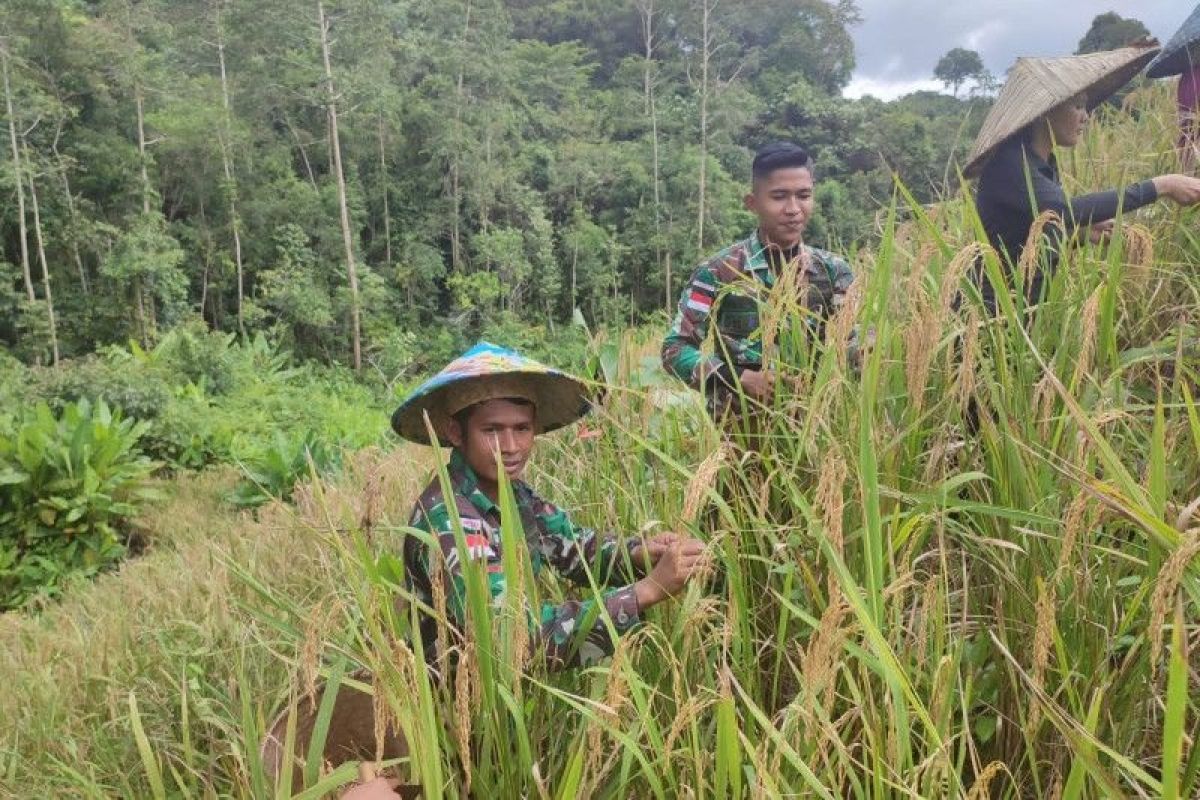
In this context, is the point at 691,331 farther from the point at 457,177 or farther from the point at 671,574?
the point at 457,177

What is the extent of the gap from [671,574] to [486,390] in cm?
60

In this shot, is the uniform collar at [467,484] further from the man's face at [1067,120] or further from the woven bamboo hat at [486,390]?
the man's face at [1067,120]

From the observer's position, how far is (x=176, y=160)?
72.1ft

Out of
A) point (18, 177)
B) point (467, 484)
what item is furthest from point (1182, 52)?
point (18, 177)

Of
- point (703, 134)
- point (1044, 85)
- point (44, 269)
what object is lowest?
point (1044, 85)

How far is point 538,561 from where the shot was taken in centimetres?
151

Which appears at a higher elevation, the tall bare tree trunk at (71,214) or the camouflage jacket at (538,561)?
the tall bare tree trunk at (71,214)

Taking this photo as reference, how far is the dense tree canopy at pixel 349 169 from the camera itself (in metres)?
20.2

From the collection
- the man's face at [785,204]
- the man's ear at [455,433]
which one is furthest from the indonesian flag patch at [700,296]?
the man's ear at [455,433]

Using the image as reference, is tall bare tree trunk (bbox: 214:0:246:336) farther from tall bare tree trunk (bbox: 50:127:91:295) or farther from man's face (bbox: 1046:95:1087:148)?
man's face (bbox: 1046:95:1087:148)

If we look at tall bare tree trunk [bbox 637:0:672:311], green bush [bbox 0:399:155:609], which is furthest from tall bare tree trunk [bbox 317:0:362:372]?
green bush [bbox 0:399:155:609]

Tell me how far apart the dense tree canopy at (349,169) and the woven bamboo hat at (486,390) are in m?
16.0

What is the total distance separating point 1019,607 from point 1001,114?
1.79 m

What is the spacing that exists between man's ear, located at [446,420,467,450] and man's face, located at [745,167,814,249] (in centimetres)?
125
